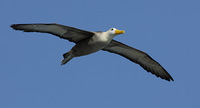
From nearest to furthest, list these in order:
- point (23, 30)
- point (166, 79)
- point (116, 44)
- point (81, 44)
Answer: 1. point (23, 30)
2. point (81, 44)
3. point (116, 44)
4. point (166, 79)

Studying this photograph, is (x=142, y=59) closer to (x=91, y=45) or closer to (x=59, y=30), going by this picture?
(x=91, y=45)

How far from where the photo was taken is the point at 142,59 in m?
20.3

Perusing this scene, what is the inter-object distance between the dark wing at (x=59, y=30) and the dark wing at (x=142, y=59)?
2.73 meters

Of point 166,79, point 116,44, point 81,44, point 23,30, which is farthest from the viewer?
point 166,79

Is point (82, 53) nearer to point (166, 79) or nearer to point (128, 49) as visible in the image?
point (128, 49)

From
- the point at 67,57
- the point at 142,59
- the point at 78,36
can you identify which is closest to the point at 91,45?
the point at 78,36

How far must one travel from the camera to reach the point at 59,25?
53.3 feet

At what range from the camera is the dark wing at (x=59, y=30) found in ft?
52.9

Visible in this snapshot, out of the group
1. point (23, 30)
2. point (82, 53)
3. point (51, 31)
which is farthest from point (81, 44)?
point (23, 30)

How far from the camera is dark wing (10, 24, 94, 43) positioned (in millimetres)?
16109

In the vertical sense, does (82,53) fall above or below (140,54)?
below

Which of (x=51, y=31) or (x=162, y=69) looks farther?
(x=162, y=69)

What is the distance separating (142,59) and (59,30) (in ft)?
18.1

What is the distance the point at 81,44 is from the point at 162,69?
213 inches
